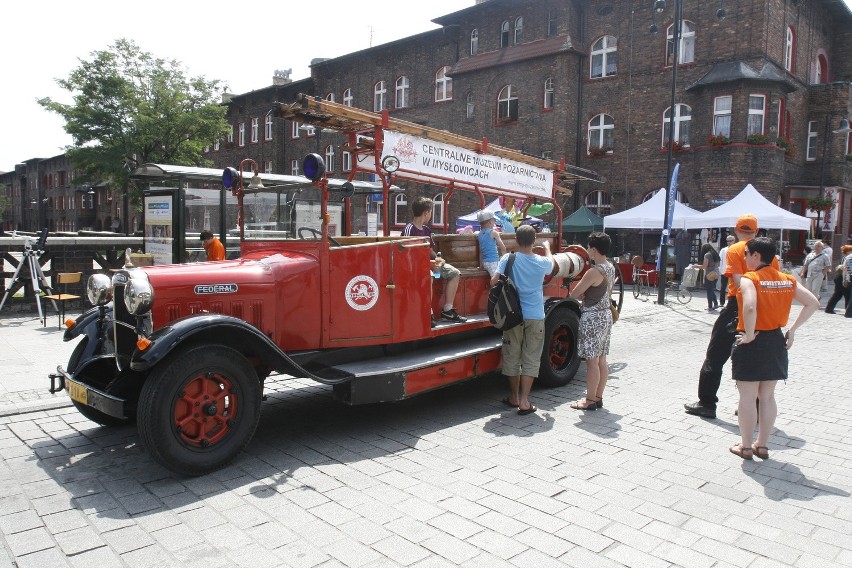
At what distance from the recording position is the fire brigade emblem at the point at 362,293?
553 cm

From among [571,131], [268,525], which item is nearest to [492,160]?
[268,525]

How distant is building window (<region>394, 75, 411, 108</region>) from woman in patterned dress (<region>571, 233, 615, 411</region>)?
28878mm

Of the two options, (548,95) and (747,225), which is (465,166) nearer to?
(747,225)

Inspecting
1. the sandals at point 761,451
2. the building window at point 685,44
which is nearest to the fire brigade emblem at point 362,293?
the sandals at point 761,451

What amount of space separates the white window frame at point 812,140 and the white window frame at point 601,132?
8233mm

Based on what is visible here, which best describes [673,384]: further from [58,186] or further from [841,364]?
[58,186]

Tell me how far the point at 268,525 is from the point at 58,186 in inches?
2767

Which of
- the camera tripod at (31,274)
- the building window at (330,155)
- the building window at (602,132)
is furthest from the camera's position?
the building window at (330,155)

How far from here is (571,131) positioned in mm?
26094

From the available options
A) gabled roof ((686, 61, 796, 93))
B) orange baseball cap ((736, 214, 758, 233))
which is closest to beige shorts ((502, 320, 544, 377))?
orange baseball cap ((736, 214, 758, 233))

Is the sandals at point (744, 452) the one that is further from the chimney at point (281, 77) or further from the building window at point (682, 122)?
the chimney at point (281, 77)

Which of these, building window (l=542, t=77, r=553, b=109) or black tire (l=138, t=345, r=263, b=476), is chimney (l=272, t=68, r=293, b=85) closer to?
building window (l=542, t=77, r=553, b=109)

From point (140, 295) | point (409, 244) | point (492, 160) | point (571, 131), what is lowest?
point (140, 295)

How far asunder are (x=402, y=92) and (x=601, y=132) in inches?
489
